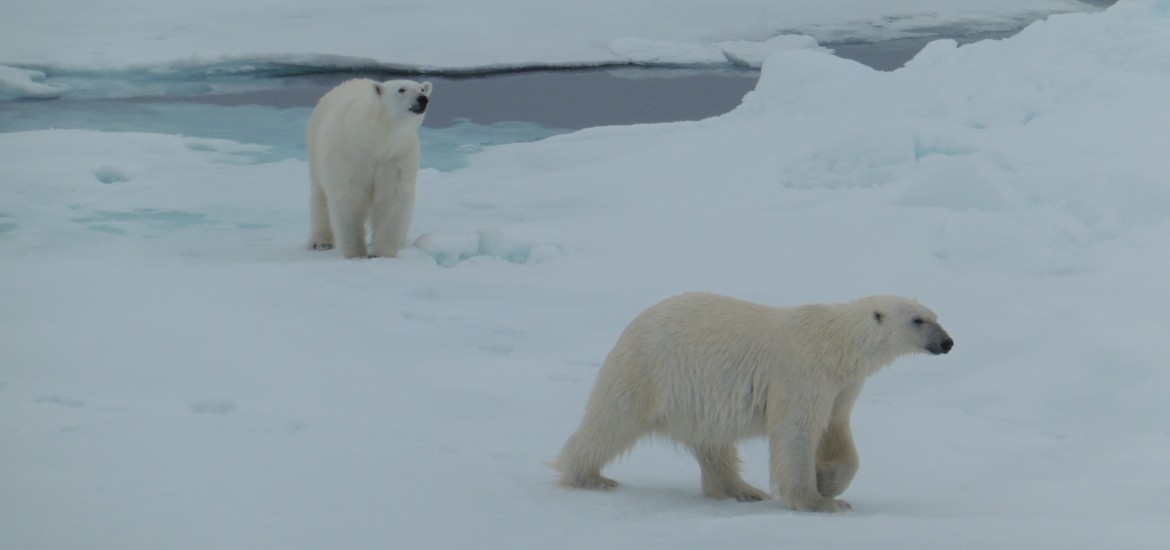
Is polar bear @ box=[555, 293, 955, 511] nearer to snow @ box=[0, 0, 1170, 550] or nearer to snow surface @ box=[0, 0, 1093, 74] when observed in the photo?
snow @ box=[0, 0, 1170, 550]

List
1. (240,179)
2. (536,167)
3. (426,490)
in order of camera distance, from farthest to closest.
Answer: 1. (536,167)
2. (240,179)
3. (426,490)

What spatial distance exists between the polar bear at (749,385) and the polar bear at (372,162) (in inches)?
132

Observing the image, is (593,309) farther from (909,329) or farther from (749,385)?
(909,329)

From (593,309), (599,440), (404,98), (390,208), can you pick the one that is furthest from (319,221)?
(599,440)

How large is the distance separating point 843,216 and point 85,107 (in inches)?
328

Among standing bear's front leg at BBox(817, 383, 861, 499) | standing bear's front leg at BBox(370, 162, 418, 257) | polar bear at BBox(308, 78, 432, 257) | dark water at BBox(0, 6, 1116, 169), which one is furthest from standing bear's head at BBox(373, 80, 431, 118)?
dark water at BBox(0, 6, 1116, 169)

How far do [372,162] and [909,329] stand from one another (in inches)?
156

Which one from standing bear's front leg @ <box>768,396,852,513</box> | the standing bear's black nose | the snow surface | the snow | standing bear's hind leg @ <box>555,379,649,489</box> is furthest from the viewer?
the snow surface

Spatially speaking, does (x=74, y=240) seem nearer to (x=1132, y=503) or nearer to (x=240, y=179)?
(x=240, y=179)

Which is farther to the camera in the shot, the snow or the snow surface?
the snow surface

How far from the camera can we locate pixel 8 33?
14.2 metres

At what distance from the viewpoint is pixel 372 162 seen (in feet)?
22.2

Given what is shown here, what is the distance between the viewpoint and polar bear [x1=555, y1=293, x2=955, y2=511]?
3375 mm

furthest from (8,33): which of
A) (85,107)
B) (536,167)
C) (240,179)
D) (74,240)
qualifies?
(74,240)
